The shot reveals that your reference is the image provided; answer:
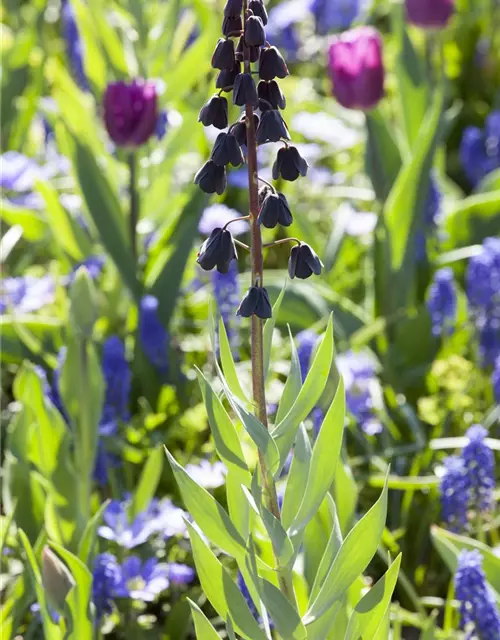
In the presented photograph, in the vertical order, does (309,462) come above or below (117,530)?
above

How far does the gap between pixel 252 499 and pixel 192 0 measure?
96.8 inches

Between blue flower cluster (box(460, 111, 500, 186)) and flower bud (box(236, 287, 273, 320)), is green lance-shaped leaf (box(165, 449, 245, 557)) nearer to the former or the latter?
flower bud (box(236, 287, 273, 320))

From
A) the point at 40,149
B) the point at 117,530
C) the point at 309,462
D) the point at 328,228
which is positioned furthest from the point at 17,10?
the point at 309,462

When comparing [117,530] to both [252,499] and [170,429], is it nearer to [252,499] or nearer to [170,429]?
[170,429]

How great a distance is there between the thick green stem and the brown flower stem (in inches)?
57.8

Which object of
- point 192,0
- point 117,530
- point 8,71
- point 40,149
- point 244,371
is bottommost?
point 117,530

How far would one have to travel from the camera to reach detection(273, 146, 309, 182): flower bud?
1177 mm

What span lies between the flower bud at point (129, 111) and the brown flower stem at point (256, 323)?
4.76ft

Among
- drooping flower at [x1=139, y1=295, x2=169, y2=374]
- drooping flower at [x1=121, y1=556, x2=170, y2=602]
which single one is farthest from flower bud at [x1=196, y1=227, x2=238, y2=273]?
drooping flower at [x1=139, y1=295, x2=169, y2=374]

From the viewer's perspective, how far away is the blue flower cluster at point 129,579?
5.65 ft

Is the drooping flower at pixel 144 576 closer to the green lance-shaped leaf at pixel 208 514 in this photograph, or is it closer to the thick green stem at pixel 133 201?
the green lance-shaped leaf at pixel 208 514

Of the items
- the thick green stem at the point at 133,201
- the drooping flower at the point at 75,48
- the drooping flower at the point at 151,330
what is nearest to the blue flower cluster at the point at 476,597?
the drooping flower at the point at 151,330

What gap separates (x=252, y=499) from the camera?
50.4 inches

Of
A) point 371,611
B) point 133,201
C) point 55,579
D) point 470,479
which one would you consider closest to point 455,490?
point 470,479
